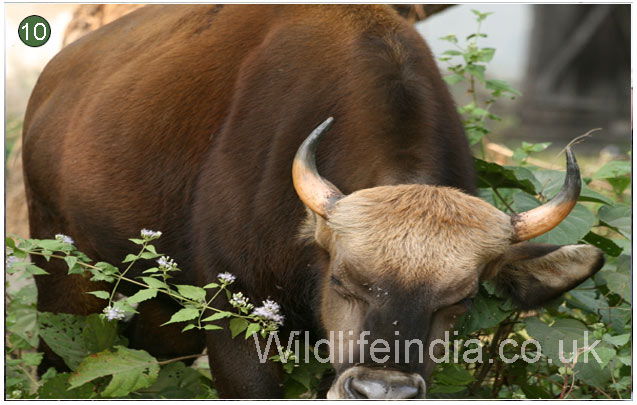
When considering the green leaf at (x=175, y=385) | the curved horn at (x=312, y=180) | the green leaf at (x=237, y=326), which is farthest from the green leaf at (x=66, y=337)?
A: the curved horn at (x=312, y=180)

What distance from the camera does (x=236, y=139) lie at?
16.2 ft

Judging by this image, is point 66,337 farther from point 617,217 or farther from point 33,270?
point 617,217

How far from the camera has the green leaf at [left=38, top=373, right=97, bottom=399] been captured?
4.66 meters

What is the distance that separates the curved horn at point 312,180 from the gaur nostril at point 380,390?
32.2 inches

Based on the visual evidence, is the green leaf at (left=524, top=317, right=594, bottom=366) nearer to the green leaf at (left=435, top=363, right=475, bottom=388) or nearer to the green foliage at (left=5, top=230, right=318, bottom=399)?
the green leaf at (left=435, top=363, right=475, bottom=388)

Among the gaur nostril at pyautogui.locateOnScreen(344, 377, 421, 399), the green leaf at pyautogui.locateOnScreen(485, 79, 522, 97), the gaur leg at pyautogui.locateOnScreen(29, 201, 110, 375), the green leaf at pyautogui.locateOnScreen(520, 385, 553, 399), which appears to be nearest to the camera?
the gaur nostril at pyautogui.locateOnScreen(344, 377, 421, 399)

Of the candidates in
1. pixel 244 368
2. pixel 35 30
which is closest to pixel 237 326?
pixel 244 368

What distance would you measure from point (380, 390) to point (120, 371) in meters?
1.41

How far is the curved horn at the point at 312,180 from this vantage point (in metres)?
4.21

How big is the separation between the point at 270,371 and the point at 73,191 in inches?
67.5

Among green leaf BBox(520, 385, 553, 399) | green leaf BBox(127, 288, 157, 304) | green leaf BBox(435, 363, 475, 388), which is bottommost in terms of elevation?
green leaf BBox(520, 385, 553, 399)

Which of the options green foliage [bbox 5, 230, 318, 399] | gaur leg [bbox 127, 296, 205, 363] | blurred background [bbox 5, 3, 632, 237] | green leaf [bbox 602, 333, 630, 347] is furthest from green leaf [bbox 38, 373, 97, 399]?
blurred background [bbox 5, 3, 632, 237]

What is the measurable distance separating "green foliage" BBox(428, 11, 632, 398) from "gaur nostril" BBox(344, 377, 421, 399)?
0.91m

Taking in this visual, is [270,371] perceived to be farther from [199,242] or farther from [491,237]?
[491,237]
